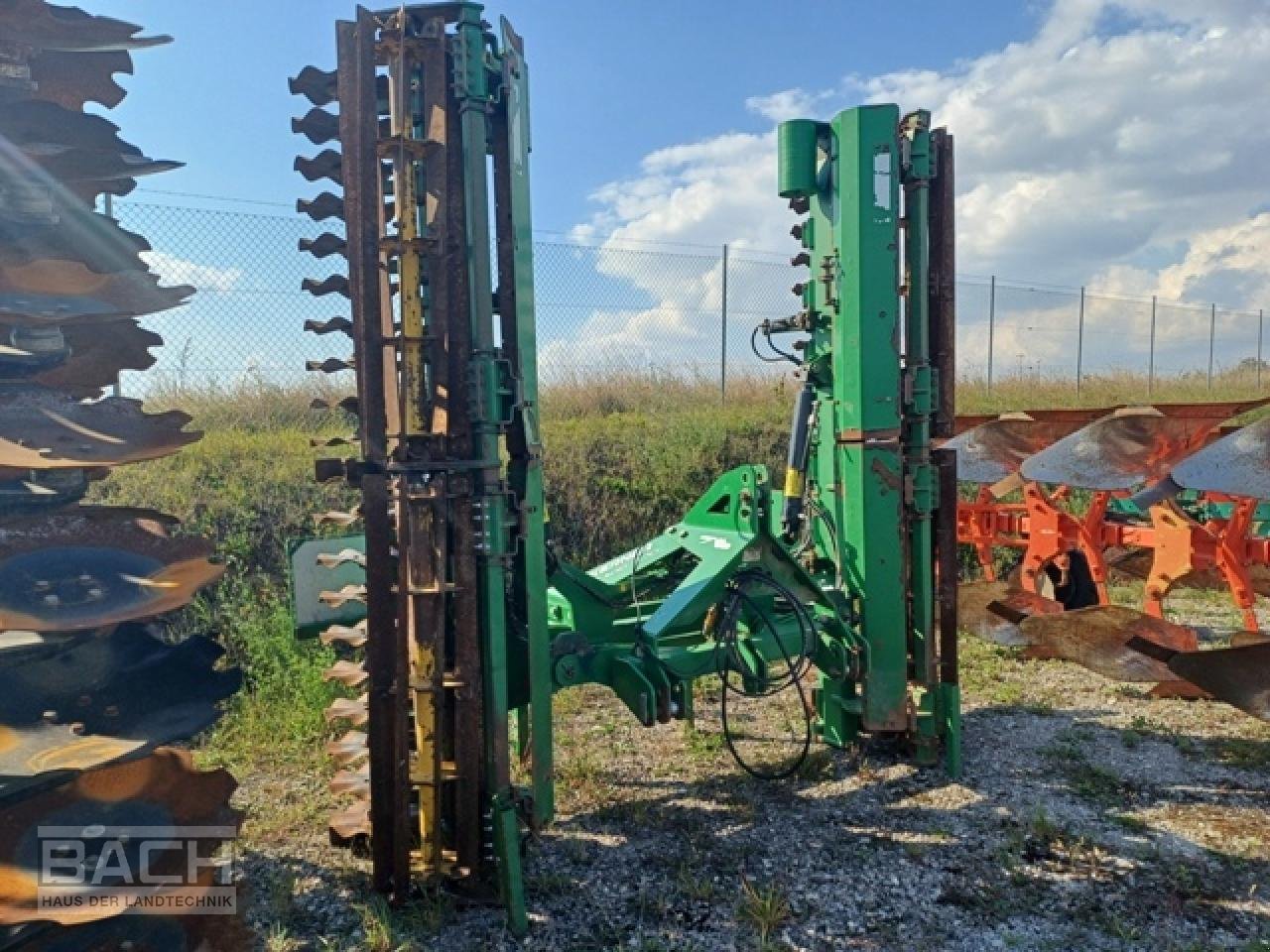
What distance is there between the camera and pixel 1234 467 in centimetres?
404

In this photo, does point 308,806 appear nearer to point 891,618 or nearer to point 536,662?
point 536,662

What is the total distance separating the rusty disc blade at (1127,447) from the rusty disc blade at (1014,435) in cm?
119

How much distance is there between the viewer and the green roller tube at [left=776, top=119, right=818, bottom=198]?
13.8ft

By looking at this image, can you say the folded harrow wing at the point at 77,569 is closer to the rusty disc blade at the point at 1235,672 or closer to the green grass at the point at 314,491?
the green grass at the point at 314,491

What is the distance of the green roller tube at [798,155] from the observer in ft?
13.8

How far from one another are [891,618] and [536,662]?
1.79 meters

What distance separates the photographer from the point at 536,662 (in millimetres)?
3141

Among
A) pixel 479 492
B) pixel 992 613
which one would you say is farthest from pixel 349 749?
pixel 992 613

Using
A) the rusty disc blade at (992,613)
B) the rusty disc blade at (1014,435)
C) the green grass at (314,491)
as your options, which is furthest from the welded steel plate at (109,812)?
the rusty disc blade at (1014,435)

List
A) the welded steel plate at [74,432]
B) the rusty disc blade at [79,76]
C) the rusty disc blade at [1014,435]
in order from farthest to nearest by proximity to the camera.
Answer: the rusty disc blade at [1014,435] < the rusty disc blade at [79,76] < the welded steel plate at [74,432]

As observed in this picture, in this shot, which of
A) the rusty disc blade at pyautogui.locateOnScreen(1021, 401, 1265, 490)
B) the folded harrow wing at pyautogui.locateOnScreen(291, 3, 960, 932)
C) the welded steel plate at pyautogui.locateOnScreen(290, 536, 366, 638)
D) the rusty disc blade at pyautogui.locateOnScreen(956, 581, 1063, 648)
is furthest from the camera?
the rusty disc blade at pyautogui.locateOnScreen(956, 581, 1063, 648)

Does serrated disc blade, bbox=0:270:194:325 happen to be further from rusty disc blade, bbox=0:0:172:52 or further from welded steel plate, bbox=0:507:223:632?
rusty disc blade, bbox=0:0:172:52

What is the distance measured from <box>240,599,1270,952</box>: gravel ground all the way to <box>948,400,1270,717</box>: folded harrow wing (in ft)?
1.60

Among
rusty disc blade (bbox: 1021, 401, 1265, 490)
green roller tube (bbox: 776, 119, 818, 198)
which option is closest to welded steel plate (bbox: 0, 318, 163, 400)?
green roller tube (bbox: 776, 119, 818, 198)
